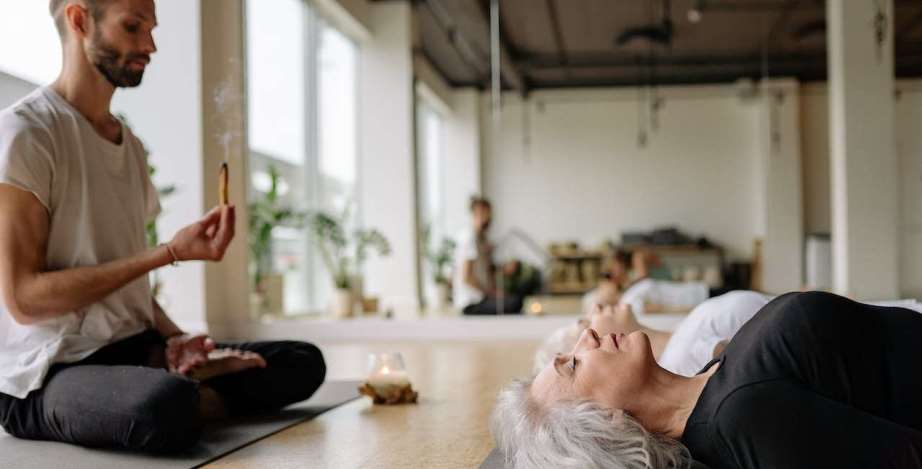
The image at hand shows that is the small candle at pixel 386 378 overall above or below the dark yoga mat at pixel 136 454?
above

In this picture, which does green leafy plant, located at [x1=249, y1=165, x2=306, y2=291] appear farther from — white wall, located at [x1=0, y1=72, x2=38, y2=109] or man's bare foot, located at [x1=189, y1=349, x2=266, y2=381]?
man's bare foot, located at [x1=189, y1=349, x2=266, y2=381]

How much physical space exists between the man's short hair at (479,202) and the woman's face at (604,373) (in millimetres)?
3674

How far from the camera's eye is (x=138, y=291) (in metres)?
2.62

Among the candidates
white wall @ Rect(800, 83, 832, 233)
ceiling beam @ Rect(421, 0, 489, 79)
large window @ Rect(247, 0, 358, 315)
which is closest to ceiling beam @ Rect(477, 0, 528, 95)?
ceiling beam @ Rect(421, 0, 489, 79)

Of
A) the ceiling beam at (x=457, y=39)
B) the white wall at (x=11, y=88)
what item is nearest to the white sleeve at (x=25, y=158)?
the white wall at (x=11, y=88)

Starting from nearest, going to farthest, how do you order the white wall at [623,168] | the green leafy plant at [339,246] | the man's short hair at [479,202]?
the white wall at [623,168] → the man's short hair at [479,202] → the green leafy plant at [339,246]

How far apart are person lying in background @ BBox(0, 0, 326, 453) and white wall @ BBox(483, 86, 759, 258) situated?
2.85 meters

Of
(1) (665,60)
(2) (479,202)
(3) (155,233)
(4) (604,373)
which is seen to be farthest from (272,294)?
(4) (604,373)

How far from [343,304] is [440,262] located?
1087 mm

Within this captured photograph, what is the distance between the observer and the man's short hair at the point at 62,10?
7.90 ft

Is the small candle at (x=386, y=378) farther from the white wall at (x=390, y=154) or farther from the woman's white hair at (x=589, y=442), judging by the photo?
the white wall at (x=390, y=154)

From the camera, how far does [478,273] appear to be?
5.59 metres

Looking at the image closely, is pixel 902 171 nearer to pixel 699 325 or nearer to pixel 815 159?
pixel 815 159

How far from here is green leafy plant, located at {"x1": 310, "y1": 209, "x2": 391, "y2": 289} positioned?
646 cm
